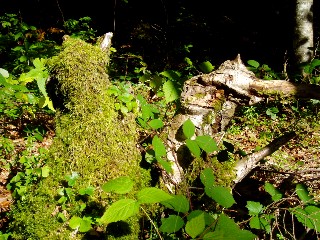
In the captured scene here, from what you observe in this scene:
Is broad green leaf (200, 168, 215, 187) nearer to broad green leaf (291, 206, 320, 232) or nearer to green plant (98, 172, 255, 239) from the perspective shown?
green plant (98, 172, 255, 239)

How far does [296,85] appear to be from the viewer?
7.56 ft

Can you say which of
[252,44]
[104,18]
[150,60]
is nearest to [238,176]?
[150,60]

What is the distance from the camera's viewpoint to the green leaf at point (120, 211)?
1442 mm

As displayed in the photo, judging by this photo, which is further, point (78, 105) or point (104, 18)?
point (104, 18)

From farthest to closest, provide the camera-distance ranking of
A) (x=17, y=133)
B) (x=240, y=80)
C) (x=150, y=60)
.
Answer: (x=150, y=60) < (x=17, y=133) < (x=240, y=80)

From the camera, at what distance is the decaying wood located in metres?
2.25

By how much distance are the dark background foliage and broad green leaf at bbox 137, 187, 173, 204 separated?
6308 millimetres

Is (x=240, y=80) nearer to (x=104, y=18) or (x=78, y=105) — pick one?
(x=78, y=105)

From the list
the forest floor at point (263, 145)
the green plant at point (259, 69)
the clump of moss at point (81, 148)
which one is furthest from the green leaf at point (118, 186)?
the green plant at point (259, 69)

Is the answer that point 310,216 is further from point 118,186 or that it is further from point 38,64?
point 38,64

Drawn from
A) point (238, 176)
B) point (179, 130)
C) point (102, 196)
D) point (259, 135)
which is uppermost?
point (179, 130)

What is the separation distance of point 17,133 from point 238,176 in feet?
10.3

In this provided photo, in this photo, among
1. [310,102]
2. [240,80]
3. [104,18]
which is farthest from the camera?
[104,18]

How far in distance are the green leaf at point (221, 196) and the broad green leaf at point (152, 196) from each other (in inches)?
17.1
